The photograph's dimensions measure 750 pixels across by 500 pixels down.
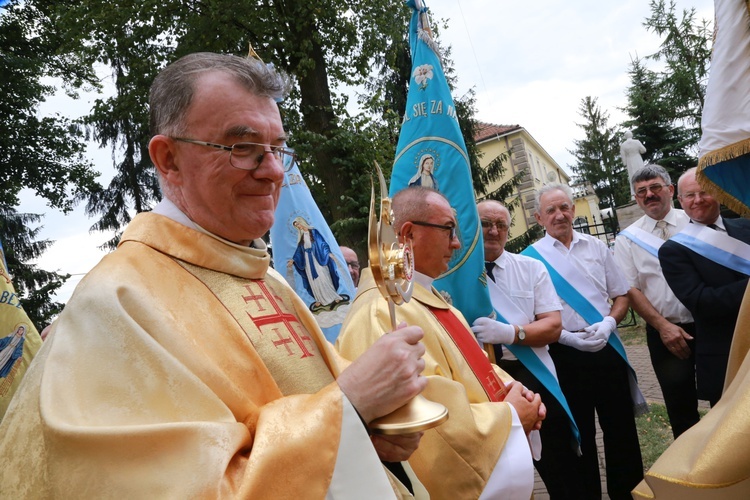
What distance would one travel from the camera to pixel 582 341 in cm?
441

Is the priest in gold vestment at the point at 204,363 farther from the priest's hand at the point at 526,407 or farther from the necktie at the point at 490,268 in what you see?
the necktie at the point at 490,268

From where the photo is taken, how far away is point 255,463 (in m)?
1.33

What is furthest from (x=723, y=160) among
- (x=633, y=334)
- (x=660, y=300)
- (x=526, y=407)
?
(x=633, y=334)

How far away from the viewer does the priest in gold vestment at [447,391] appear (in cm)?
237

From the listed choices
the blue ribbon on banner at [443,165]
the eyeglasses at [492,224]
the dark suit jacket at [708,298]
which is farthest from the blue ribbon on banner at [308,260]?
the dark suit jacket at [708,298]

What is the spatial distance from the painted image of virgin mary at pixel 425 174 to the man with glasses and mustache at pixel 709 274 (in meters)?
1.68

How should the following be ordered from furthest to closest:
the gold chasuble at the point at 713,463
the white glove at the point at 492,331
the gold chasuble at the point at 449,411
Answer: the white glove at the point at 492,331
the gold chasuble at the point at 449,411
the gold chasuble at the point at 713,463

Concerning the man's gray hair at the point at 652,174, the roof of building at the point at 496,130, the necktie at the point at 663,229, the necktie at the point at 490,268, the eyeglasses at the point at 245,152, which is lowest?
the necktie at the point at 663,229

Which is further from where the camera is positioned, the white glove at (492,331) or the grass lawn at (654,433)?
the grass lawn at (654,433)

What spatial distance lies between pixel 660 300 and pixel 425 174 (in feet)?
6.97

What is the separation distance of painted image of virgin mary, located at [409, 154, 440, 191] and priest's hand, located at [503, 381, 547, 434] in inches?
70.1

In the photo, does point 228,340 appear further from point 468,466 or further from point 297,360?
point 468,466

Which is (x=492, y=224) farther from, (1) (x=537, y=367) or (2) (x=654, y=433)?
(2) (x=654, y=433)

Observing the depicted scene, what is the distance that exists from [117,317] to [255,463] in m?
0.46
